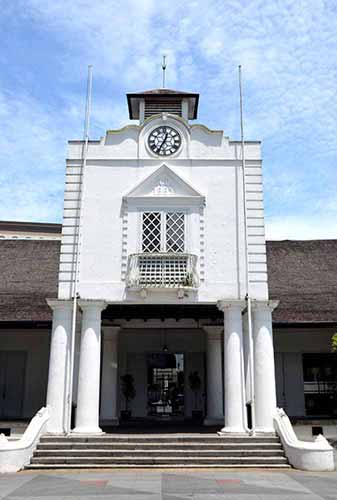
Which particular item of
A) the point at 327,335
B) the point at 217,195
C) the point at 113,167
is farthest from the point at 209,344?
the point at 113,167

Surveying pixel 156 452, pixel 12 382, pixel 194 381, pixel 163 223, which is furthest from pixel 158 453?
pixel 12 382

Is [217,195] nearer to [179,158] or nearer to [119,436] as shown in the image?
[179,158]

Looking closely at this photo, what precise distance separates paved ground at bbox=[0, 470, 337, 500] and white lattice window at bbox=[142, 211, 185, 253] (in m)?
6.06

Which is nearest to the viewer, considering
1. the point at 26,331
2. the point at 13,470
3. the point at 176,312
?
the point at 13,470

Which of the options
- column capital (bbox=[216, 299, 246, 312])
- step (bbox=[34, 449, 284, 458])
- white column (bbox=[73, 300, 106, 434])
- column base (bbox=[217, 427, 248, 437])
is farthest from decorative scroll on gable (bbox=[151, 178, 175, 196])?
step (bbox=[34, 449, 284, 458])

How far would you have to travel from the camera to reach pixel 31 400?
19.1 m

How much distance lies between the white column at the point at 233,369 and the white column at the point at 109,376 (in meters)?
5.30

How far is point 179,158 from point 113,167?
6.70ft

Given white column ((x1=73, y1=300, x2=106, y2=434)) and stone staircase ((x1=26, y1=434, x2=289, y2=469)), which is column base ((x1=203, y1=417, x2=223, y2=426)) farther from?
white column ((x1=73, y1=300, x2=106, y2=434))

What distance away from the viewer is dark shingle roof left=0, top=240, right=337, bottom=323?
17.7 meters

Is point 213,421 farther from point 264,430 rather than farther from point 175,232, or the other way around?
point 175,232

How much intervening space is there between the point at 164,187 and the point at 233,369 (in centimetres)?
568

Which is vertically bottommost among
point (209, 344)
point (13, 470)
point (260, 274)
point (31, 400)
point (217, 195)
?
point (13, 470)

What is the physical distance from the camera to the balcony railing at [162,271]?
1379cm
